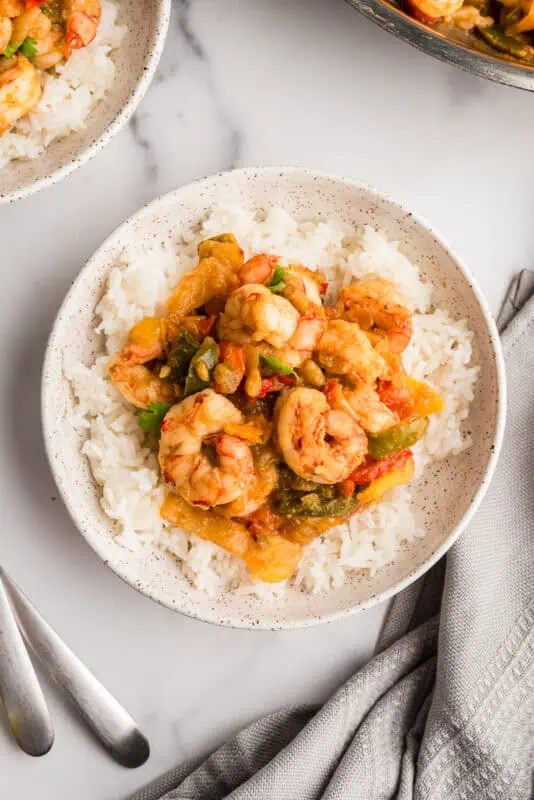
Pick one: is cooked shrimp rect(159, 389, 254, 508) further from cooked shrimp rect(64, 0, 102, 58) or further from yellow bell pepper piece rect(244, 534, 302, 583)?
cooked shrimp rect(64, 0, 102, 58)

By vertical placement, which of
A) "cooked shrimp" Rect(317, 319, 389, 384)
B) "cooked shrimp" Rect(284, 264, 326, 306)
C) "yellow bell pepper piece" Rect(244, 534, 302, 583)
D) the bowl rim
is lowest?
"yellow bell pepper piece" Rect(244, 534, 302, 583)

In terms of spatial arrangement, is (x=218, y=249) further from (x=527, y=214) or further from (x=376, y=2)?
(x=527, y=214)

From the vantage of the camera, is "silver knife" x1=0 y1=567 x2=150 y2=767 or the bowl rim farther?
"silver knife" x1=0 y1=567 x2=150 y2=767

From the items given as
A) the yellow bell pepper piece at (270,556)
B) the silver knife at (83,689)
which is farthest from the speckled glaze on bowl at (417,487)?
the silver knife at (83,689)

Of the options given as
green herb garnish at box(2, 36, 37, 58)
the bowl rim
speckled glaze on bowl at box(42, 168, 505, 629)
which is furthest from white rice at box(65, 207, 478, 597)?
green herb garnish at box(2, 36, 37, 58)

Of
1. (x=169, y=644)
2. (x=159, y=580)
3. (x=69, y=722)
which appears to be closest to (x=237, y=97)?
(x=159, y=580)

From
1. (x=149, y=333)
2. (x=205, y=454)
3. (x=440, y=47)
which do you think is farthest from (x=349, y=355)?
(x=440, y=47)
